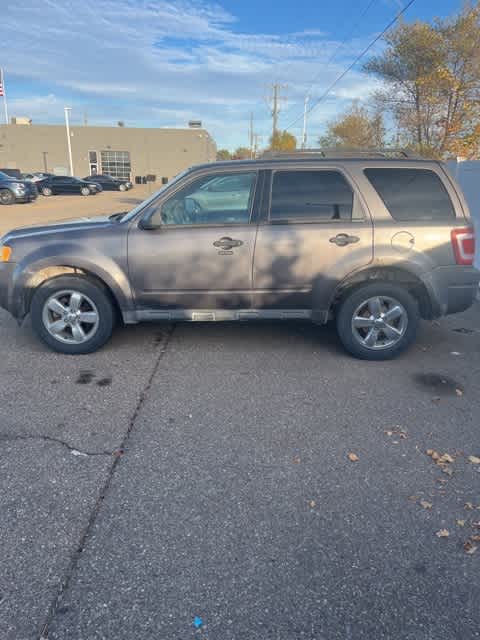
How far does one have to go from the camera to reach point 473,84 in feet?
44.5

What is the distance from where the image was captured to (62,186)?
119 ft

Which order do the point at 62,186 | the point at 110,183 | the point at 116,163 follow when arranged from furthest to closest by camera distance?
the point at 116,163 < the point at 110,183 < the point at 62,186

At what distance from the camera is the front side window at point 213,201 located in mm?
4570

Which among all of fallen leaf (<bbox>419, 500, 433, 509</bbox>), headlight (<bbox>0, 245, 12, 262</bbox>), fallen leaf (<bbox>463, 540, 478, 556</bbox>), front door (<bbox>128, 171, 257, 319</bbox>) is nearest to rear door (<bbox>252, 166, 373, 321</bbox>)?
front door (<bbox>128, 171, 257, 319</bbox>)

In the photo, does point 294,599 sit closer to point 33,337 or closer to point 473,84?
point 33,337

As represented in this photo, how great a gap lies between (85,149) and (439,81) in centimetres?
5869

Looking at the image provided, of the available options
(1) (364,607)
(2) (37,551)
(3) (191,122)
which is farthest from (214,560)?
(3) (191,122)

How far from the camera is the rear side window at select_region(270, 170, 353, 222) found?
4.54m

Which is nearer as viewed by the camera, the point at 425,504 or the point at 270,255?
the point at 425,504

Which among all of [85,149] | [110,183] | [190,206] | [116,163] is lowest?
[190,206]

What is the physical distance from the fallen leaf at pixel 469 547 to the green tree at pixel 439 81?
45.5 ft

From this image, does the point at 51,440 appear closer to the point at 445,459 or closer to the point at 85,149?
the point at 445,459

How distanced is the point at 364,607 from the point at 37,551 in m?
1.58

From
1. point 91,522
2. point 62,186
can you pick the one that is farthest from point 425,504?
point 62,186
